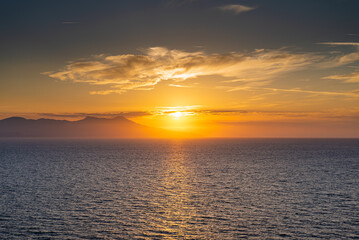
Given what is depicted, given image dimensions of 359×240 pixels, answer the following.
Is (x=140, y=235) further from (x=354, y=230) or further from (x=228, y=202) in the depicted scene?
(x=354, y=230)

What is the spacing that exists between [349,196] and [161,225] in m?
35.9

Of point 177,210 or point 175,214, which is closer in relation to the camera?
point 175,214

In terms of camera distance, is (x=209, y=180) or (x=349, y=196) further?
(x=209, y=180)

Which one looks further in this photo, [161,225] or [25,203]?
[25,203]

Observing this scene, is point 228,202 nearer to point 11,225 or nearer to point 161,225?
point 161,225

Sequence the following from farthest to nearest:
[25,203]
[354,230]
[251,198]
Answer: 1. [251,198]
2. [25,203]
3. [354,230]

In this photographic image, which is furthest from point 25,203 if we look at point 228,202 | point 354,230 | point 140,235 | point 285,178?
point 285,178

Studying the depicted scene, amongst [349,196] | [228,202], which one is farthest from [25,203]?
[349,196]

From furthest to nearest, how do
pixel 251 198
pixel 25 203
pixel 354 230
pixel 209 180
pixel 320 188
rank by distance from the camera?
pixel 209 180
pixel 320 188
pixel 251 198
pixel 25 203
pixel 354 230

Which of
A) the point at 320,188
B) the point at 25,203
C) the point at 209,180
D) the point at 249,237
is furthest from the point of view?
the point at 209,180

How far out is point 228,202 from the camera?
4784cm

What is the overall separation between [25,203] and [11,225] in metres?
11.1

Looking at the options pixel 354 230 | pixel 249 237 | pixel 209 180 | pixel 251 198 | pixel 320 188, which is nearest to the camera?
pixel 249 237

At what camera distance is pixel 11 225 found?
1401 inches
